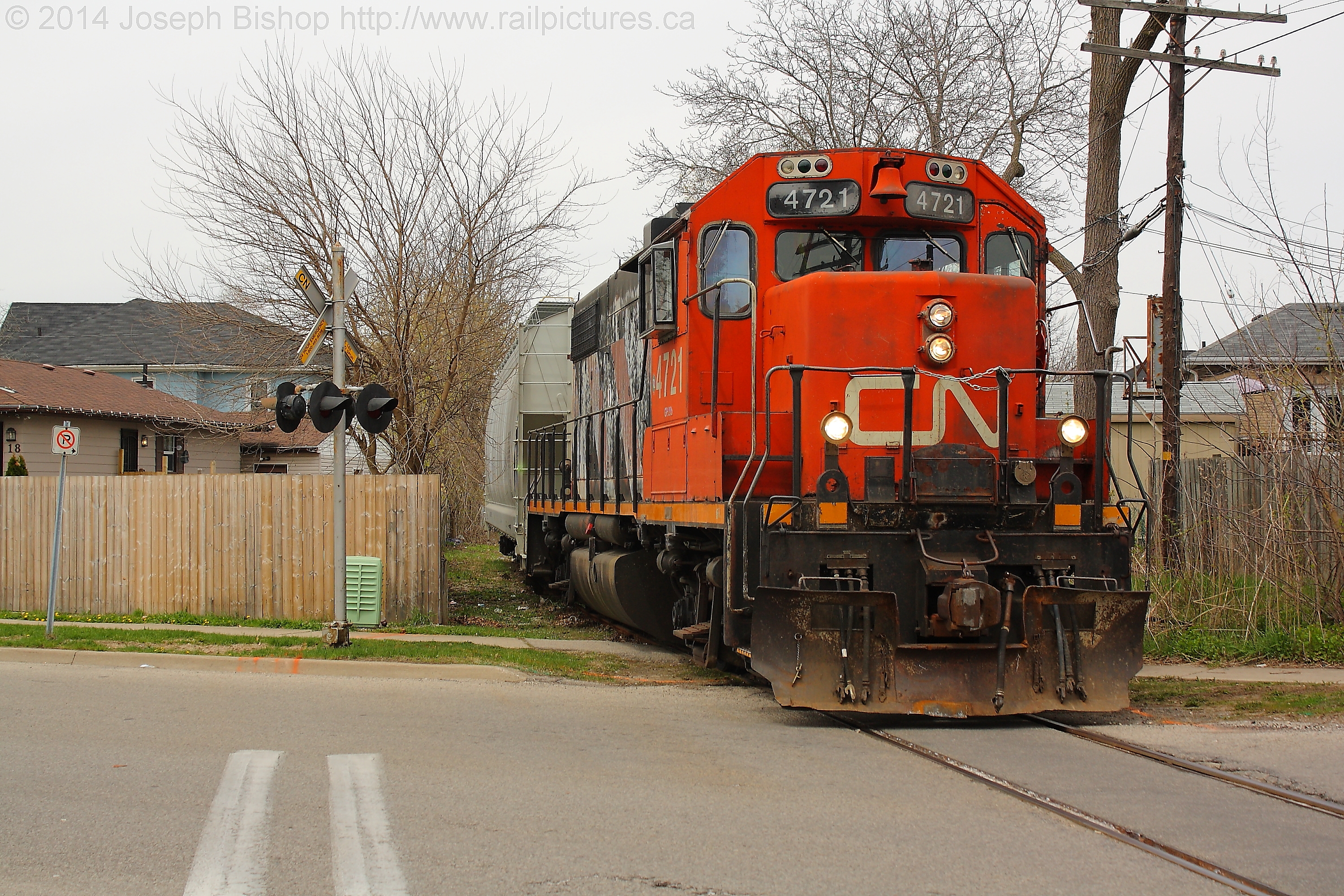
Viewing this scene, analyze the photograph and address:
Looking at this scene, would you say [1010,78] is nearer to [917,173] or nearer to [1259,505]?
[1259,505]

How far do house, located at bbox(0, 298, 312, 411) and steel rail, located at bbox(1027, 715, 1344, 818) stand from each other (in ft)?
38.5

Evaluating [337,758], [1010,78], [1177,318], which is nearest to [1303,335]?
[1177,318]

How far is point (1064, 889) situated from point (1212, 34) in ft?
43.5

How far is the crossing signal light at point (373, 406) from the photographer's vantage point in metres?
10.7

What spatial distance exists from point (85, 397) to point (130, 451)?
86.5 inches

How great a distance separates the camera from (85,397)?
28078 mm

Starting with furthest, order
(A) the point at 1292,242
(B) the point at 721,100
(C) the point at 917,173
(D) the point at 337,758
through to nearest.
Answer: (B) the point at 721,100 → (A) the point at 1292,242 → (C) the point at 917,173 → (D) the point at 337,758

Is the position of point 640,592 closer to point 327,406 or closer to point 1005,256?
point 327,406

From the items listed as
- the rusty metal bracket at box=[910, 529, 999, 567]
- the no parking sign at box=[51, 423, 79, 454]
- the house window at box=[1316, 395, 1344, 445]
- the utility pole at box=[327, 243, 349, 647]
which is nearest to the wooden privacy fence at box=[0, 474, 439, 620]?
the no parking sign at box=[51, 423, 79, 454]

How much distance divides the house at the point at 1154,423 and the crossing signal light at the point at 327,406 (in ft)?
29.7

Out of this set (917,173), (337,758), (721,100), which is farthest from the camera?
(721,100)

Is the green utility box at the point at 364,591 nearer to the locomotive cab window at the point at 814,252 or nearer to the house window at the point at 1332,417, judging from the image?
the locomotive cab window at the point at 814,252

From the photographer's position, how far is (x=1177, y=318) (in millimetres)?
13578

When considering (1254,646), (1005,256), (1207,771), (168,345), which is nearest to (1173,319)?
(1254,646)
